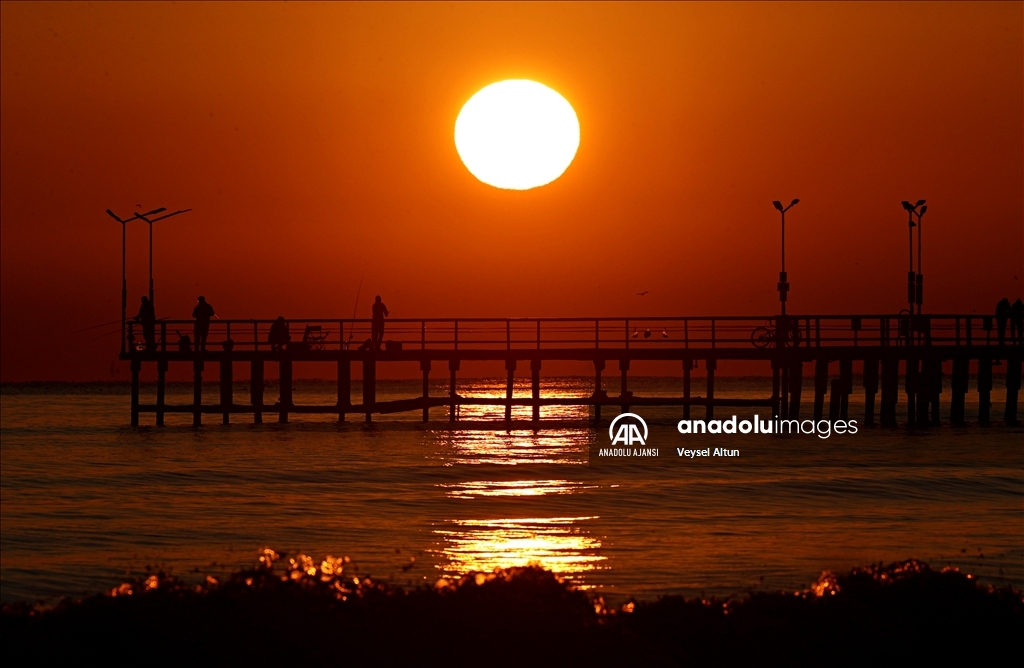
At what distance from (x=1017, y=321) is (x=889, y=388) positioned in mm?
4785

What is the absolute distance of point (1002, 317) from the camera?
4647 cm

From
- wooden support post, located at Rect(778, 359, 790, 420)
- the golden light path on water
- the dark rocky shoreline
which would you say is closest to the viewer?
the dark rocky shoreline

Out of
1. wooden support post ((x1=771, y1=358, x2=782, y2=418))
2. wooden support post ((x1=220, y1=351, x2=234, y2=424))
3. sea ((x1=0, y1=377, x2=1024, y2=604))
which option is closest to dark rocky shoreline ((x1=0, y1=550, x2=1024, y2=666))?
sea ((x1=0, y1=377, x2=1024, y2=604))

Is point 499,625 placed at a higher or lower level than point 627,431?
higher

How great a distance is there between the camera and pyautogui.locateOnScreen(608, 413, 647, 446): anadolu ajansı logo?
4522 centimetres

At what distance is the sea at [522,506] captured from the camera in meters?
18.3

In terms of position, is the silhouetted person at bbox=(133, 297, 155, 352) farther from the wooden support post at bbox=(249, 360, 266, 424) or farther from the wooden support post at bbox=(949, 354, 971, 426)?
the wooden support post at bbox=(949, 354, 971, 426)

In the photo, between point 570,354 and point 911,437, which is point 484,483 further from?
point 911,437

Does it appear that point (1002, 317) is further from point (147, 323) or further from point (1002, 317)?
point (147, 323)

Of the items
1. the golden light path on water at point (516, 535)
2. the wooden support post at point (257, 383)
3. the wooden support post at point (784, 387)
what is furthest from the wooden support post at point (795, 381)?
the wooden support post at point (257, 383)

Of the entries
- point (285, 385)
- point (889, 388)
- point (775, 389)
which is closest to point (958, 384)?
point (889, 388)

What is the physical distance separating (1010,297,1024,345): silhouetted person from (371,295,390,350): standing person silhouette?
20750 mm

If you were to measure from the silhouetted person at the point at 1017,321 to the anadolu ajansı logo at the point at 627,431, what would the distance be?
12.7 meters

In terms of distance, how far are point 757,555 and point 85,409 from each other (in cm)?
7063
